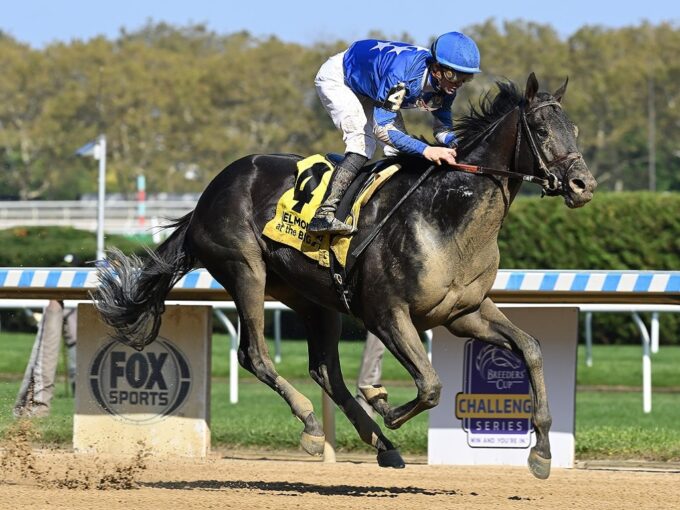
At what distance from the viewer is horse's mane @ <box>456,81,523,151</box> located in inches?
254

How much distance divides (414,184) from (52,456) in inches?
134

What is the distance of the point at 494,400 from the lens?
855 cm

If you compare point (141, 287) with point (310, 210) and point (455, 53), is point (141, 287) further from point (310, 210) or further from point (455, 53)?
point (455, 53)

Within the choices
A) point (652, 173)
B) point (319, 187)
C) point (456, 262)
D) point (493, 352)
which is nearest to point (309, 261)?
point (319, 187)

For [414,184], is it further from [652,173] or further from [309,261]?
[652,173]

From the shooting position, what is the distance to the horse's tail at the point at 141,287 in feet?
24.5

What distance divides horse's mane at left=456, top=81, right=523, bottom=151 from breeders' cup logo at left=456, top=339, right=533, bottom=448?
7.63ft

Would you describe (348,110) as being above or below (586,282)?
above

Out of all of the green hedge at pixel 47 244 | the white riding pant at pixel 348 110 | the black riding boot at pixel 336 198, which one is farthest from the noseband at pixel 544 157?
the green hedge at pixel 47 244

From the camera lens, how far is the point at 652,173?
165ft

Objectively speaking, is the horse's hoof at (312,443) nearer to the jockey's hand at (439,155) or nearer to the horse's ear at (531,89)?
the jockey's hand at (439,155)

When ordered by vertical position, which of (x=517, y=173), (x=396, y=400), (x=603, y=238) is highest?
(x=603, y=238)

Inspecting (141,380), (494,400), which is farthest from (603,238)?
(141,380)

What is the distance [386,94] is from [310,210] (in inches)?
29.5
